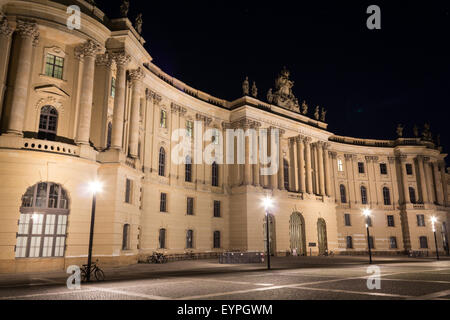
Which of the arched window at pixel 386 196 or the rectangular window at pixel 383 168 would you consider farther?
the rectangular window at pixel 383 168

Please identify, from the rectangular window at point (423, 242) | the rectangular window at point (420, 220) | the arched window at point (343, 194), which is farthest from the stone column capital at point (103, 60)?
the rectangular window at point (423, 242)

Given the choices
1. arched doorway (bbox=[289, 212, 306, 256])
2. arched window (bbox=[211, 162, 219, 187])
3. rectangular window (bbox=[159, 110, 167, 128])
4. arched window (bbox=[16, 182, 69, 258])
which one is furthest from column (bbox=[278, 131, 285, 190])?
arched window (bbox=[16, 182, 69, 258])

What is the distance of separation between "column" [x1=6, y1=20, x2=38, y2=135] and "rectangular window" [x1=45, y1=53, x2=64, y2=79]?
1.51 meters

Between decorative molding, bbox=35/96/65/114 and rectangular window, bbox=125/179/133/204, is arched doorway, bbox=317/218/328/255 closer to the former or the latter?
rectangular window, bbox=125/179/133/204

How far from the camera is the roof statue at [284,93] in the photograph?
52.2m

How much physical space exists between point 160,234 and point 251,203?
11784 millimetres

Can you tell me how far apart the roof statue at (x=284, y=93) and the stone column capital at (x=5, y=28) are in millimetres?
34591

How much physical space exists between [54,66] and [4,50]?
3455mm

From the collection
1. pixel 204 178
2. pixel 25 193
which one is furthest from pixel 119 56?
pixel 204 178

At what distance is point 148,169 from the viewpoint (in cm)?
3619

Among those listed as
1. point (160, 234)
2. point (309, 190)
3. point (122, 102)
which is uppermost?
point (122, 102)

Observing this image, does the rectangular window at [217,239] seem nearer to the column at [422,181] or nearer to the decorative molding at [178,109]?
the decorative molding at [178,109]
